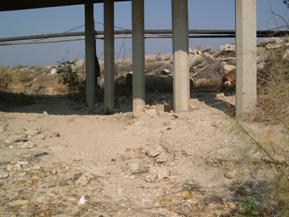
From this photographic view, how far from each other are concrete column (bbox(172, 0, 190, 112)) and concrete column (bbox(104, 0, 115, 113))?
2.89 meters

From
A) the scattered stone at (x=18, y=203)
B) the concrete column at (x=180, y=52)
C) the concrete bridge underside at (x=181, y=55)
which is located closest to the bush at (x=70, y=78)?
the concrete bridge underside at (x=181, y=55)

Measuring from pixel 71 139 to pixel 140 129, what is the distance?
144cm

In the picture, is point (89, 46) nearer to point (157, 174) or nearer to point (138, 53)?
point (138, 53)

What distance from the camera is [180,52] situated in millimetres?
9844

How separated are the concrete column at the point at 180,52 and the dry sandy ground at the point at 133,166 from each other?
1.25ft

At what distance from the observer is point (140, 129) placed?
9.27m

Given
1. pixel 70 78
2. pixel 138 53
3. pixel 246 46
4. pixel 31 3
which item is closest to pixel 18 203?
pixel 246 46

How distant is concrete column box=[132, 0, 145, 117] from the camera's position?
1062 cm

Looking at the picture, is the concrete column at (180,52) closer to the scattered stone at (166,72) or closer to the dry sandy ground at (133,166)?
the dry sandy ground at (133,166)

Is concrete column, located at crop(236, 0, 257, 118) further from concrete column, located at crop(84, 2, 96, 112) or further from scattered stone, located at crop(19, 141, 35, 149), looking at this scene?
concrete column, located at crop(84, 2, 96, 112)

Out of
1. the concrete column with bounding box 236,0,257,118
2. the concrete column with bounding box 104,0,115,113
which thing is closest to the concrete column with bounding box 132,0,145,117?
the concrete column with bounding box 104,0,115,113

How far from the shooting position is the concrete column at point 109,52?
12.3 metres

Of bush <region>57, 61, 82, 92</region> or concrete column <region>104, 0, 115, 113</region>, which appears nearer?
concrete column <region>104, 0, 115, 113</region>

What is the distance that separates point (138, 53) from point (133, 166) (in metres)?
4.18
